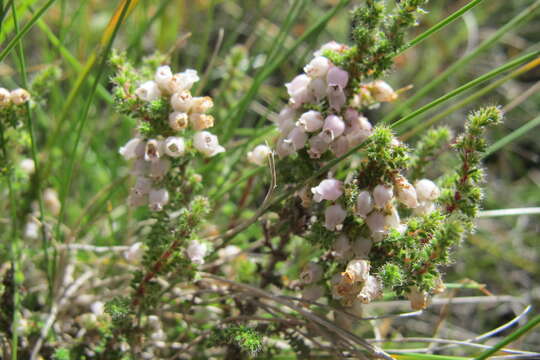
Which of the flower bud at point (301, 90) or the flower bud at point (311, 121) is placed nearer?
the flower bud at point (311, 121)

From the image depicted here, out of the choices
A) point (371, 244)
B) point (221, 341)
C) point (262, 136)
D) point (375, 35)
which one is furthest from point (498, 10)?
point (221, 341)

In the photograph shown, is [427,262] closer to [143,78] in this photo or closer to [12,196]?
[143,78]

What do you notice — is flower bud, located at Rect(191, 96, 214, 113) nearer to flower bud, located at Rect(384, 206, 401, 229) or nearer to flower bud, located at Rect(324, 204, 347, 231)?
flower bud, located at Rect(324, 204, 347, 231)

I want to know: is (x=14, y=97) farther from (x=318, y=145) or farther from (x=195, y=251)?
(x=318, y=145)

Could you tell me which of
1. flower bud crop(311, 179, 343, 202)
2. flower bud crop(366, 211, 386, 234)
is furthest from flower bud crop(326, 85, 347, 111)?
flower bud crop(366, 211, 386, 234)

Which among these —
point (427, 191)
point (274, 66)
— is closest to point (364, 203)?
point (427, 191)

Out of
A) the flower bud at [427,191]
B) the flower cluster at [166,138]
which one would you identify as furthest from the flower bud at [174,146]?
the flower bud at [427,191]

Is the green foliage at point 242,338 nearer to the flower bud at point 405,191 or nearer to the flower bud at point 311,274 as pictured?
the flower bud at point 311,274
